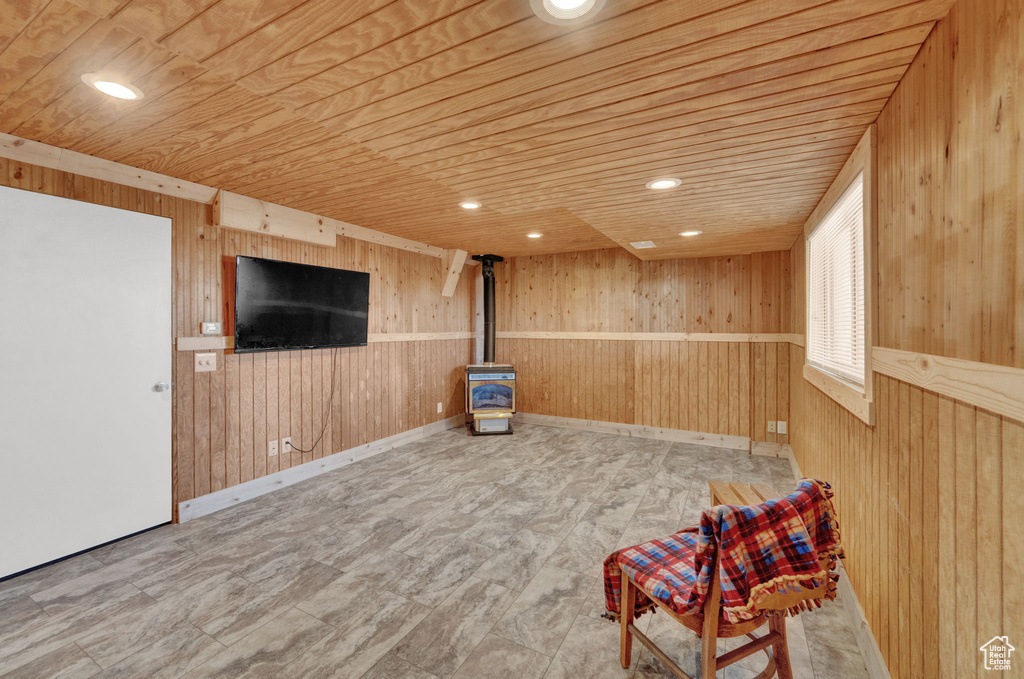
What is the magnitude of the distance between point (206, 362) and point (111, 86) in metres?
1.85

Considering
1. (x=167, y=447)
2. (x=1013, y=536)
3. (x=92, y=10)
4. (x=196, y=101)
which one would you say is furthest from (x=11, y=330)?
(x=1013, y=536)

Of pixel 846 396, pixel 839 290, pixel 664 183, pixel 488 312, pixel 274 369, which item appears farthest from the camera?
pixel 488 312

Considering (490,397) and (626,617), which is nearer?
(626,617)

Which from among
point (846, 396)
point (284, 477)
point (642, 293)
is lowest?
point (284, 477)

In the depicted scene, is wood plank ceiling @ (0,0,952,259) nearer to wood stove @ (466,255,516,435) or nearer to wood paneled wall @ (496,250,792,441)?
wood paneled wall @ (496,250,792,441)

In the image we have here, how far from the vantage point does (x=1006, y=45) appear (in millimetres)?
885

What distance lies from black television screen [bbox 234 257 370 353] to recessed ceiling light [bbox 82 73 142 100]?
1.36 meters

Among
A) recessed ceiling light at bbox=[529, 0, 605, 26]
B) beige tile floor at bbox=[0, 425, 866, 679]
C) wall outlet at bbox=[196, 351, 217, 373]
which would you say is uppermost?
recessed ceiling light at bbox=[529, 0, 605, 26]

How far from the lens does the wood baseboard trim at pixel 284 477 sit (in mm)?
2988

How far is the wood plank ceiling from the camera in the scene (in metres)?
1.23

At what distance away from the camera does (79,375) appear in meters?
2.47

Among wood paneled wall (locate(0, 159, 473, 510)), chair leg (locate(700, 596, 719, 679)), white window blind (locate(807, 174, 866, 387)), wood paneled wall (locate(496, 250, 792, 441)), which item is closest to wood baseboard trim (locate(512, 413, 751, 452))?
wood paneled wall (locate(496, 250, 792, 441))

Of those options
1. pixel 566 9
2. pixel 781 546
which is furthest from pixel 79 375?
pixel 781 546

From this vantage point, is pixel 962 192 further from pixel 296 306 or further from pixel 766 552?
pixel 296 306
